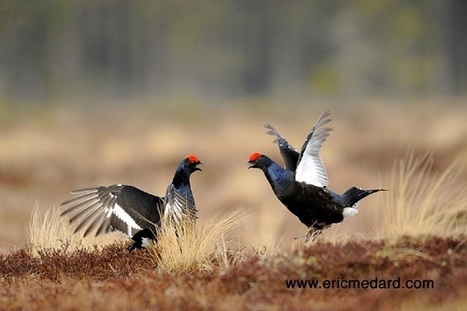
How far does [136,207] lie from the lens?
320 inches

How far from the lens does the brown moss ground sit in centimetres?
547

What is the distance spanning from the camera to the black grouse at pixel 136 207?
7.95 metres

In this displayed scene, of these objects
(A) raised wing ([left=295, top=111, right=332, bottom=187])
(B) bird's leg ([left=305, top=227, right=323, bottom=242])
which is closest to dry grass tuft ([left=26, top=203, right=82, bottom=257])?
(B) bird's leg ([left=305, top=227, right=323, bottom=242])

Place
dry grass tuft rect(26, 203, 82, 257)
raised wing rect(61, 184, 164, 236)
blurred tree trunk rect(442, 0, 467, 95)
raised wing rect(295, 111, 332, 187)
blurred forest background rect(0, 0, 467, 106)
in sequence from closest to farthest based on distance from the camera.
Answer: raised wing rect(295, 111, 332, 187), raised wing rect(61, 184, 164, 236), dry grass tuft rect(26, 203, 82, 257), blurred tree trunk rect(442, 0, 467, 95), blurred forest background rect(0, 0, 467, 106)

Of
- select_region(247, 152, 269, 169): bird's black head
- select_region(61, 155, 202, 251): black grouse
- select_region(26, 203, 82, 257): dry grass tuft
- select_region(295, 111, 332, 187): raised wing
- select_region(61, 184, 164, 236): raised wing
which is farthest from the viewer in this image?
select_region(26, 203, 82, 257): dry grass tuft

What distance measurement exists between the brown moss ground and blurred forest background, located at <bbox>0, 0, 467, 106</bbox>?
115ft

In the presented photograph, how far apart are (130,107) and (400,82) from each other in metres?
13.1

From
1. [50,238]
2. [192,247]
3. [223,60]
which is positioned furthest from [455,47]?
[192,247]

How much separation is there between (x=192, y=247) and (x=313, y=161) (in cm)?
125

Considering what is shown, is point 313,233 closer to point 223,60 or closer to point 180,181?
point 180,181

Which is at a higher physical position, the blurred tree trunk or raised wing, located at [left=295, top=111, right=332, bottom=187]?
the blurred tree trunk

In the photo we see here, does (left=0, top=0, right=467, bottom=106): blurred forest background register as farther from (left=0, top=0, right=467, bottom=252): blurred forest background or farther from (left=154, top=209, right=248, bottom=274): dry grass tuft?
(left=154, top=209, right=248, bottom=274): dry grass tuft

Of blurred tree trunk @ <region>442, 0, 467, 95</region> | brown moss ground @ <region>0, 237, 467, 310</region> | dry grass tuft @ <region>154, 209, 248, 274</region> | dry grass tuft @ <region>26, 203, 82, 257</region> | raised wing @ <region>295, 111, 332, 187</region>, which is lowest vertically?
brown moss ground @ <region>0, 237, 467, 310</region>

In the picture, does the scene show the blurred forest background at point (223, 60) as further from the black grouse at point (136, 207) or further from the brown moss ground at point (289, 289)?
the brown moss ground at point (289, 289)
